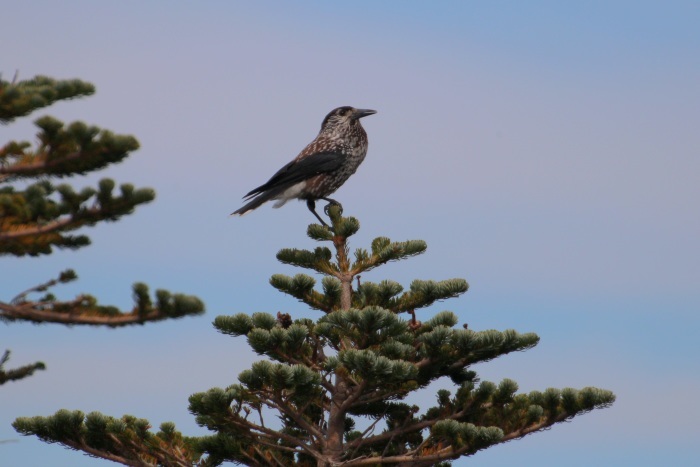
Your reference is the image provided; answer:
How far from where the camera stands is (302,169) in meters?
13.4

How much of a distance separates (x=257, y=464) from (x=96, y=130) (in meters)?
4.39

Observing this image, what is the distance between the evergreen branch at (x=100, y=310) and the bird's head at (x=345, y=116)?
6.86 meters

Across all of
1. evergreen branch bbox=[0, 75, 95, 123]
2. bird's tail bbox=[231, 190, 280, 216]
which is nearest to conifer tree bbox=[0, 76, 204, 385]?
evergreen branch bbox=[0, 75, 95, 123]

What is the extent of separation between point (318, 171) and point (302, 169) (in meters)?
0.19

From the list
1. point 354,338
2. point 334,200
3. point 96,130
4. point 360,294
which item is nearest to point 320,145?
point 334,200

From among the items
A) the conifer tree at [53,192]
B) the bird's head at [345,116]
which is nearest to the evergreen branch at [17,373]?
the conifer tree at [53,192]

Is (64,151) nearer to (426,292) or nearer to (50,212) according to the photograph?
(50,212)

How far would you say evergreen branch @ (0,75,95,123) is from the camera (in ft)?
25.8

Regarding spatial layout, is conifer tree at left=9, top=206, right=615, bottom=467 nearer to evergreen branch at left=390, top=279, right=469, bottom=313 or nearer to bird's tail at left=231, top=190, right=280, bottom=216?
evergreen branch at left=390, top=279, right=469, bottom=313

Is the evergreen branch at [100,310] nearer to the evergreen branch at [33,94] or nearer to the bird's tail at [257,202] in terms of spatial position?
the evergreen branch at [33,94]

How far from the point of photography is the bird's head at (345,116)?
14.3m

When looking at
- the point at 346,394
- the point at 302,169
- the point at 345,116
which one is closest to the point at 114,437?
the point at 346,394

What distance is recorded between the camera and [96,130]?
7.95 m

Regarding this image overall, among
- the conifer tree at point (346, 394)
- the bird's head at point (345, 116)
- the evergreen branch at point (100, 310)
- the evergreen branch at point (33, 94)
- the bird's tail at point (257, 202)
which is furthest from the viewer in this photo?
the bird's head at point (345, 116)
